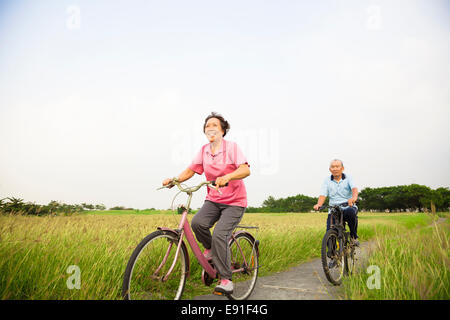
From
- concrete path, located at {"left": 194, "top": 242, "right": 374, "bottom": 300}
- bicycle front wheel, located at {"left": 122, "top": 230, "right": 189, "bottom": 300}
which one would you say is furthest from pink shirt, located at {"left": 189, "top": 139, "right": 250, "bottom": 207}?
concrete path, located at {"left": 194, "top": 242, "right": 374, "bottom": 300}

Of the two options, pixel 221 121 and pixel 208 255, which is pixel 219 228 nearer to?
pixel 208 255

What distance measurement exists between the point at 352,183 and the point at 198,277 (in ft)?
9.74

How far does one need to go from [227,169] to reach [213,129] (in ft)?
1.71

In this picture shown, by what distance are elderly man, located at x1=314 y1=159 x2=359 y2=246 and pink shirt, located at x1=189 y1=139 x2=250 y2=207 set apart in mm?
1926

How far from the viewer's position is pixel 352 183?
4.98m

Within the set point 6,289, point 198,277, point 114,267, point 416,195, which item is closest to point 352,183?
point 198,277

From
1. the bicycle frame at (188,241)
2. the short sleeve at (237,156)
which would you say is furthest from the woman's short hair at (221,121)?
the bicycle frame at (188,241)

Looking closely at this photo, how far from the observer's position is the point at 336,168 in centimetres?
509

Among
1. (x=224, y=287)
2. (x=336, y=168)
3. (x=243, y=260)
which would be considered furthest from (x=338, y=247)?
(x=224, y=287)

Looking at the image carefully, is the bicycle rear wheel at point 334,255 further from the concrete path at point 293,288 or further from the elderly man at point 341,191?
the elderly man at point 341,191

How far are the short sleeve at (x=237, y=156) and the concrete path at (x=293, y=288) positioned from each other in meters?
1.66

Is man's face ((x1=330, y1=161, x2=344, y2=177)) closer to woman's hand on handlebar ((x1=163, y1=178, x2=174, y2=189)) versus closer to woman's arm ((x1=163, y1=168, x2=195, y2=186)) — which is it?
woman's arm ((x1=163, y1=168, x2=195, y2=186))

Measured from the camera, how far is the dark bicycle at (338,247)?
14.3ft
